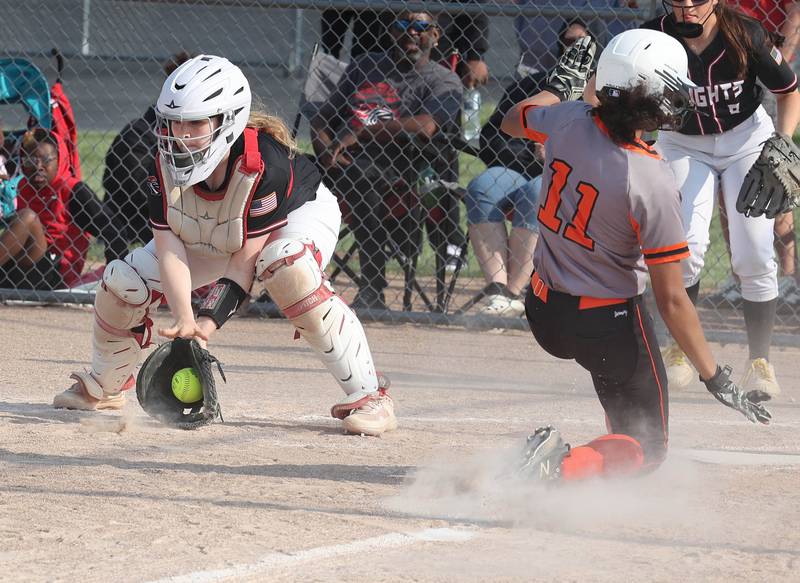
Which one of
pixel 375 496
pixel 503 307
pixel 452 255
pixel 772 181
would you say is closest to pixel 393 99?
pixel 452 255

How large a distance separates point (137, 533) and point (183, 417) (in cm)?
107

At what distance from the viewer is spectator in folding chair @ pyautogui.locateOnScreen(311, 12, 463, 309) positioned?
23.5ft

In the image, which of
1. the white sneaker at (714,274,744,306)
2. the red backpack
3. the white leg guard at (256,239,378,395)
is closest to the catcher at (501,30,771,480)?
the white leg guard at (256,239,378,395)

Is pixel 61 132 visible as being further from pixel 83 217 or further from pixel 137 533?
pixel 137 533

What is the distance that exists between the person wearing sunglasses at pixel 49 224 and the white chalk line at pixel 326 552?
466 centimetres

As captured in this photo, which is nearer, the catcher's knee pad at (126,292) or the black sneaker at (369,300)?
the catcher's knee pad at (126,292)

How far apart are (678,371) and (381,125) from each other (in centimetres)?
248

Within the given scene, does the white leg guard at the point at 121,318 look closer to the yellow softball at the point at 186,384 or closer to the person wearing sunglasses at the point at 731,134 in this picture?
the yellow softball at the point at 186,384

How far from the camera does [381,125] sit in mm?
7176

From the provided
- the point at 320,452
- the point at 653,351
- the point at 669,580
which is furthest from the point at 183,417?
the point at 669,580

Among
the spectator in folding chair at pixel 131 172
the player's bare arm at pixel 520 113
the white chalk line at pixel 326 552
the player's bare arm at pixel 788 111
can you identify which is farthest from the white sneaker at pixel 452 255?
the white chalk line at pixel 326 552

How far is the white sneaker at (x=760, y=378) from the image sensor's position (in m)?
5.33

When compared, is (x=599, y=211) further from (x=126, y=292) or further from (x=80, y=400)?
(x=80, y=400)

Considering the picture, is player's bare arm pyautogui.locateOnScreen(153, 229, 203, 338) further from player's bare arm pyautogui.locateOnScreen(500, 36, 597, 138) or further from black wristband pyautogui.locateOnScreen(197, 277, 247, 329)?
player's bare arm pyautogui.locateOnScreen(500, 36, 597, 138)
